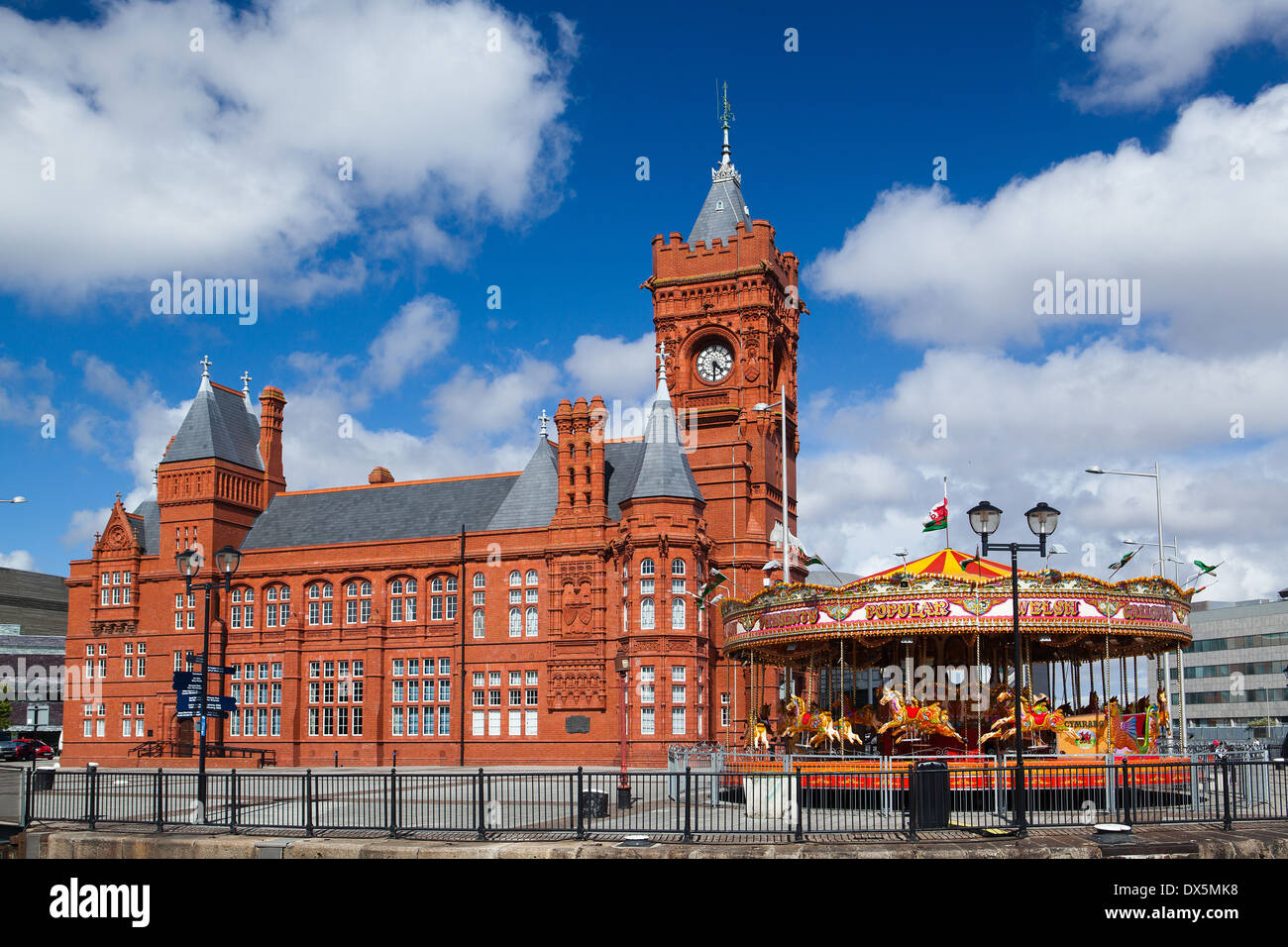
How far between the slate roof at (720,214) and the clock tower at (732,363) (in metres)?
0.09

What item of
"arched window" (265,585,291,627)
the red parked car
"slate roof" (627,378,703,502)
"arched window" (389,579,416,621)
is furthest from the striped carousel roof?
the red parked car

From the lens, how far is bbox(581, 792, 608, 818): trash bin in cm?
2145

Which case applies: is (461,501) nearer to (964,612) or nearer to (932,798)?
(964,612)

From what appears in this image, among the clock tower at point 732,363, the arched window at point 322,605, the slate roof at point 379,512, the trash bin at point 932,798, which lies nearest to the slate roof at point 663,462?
the clock tower at point 732,363

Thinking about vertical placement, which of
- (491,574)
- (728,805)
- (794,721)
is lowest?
(728,805)

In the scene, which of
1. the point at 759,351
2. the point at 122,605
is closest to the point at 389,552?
the point at 122,605

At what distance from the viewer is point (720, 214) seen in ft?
233

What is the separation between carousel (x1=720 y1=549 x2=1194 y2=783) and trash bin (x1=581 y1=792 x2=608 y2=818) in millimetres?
5495

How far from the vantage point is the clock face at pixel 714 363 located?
68125mm

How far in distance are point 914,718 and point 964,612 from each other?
2.98 metres

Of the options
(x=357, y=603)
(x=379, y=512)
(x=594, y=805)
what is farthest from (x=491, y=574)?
(x=594, y=805)

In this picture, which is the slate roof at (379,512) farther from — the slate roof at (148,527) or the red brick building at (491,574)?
the slate roof at (148,527)

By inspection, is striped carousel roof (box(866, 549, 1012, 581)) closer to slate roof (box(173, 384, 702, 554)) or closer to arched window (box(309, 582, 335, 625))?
slate roof (box(173, 384, 702, 554))
